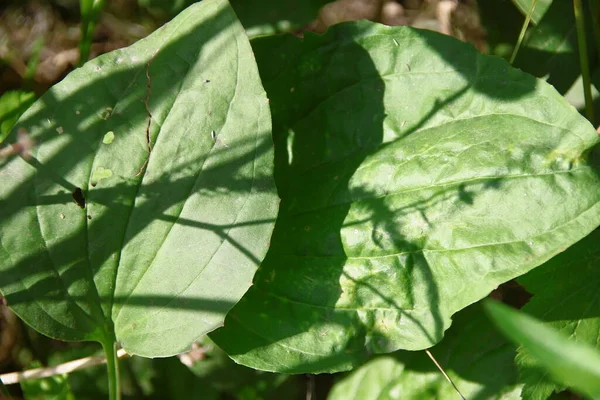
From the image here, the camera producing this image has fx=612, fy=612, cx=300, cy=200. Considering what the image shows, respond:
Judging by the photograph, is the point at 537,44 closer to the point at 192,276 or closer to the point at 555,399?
the point at 555,399

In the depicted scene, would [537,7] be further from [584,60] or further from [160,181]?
[160,181]

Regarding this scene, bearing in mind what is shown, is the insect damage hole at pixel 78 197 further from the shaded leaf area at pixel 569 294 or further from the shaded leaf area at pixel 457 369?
the shaded leaf area at pixel 569 294

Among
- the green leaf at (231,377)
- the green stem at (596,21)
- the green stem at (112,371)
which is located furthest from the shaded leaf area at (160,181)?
the green stem at (596,21)

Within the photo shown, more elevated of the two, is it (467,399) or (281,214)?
(281,214)

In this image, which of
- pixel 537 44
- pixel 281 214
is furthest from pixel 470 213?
pixel 537 44

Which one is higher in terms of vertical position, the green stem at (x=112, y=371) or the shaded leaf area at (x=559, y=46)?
the shaded leaf area at (x=559, y=46)

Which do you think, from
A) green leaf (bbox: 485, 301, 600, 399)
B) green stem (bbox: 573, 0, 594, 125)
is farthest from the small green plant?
green leaf (bbox: 485, 301, 600, 399)
